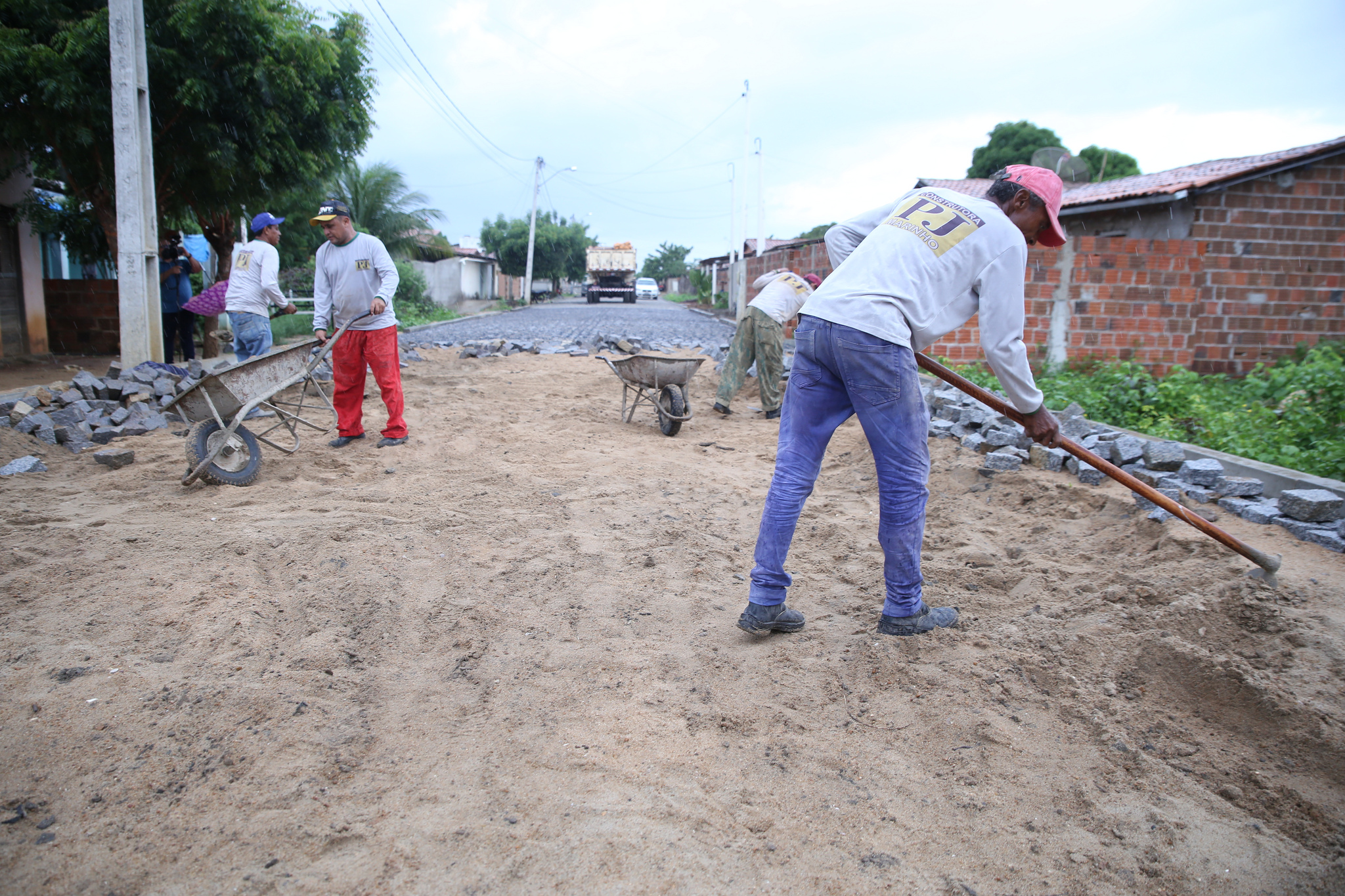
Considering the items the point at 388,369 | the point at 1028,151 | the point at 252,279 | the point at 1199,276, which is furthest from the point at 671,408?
the point at 1028,151

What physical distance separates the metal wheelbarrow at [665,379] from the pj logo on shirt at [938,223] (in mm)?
3583

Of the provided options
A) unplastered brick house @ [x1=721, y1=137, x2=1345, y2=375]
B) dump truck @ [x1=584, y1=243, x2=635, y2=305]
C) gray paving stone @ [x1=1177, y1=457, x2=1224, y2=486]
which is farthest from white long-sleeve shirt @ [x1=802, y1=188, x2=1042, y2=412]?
dump truck @ [x1=584, y1=243, x2=635, y2=305]

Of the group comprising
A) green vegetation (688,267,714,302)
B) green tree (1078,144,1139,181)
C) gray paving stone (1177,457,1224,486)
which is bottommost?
gray paving stone (1177,457,1224,486)

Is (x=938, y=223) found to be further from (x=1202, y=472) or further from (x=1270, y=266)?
(x=1270, y=266)

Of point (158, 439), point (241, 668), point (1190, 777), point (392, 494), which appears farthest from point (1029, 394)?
point (158, 439)

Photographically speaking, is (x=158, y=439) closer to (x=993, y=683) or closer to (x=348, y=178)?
(x=993, y=683)

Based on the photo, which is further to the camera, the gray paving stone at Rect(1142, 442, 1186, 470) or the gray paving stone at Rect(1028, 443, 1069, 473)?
the gray paving stone at Rect(1028, 443, 1069, 473)

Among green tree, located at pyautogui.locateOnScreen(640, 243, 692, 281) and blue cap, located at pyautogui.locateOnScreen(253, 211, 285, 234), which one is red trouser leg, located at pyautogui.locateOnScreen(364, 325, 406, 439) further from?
green tree, located at pyautogui.locateOnScreen(640, 243, 692, 281)

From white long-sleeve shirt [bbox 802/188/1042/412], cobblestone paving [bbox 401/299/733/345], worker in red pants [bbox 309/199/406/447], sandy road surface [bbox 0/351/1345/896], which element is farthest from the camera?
cobblestone paving [bbox 401/299/733/345]

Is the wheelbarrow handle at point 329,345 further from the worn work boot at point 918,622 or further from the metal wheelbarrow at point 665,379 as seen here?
the worn work boot at point 918,622

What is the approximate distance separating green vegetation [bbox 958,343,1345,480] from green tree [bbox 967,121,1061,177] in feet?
77.6

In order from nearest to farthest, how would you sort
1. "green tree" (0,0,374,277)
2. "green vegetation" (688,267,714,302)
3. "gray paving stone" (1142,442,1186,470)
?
"gray paving stone" (1142,442,1186,470) → "green tree" (0,0,374,277) → "green vegetation" (688,267,714,302)

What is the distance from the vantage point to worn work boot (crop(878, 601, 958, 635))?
2.77 meters

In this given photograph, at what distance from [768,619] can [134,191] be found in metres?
7.84
